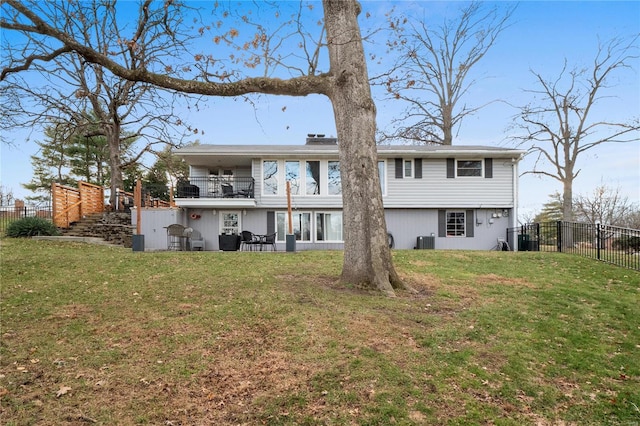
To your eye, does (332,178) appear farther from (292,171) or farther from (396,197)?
(396,197)

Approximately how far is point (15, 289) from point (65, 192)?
13143mm

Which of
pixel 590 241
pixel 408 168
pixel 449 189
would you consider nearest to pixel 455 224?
pixel 449 189

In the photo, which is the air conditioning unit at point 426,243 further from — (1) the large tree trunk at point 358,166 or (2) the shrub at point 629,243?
(1) the large tree trunk at point 358,166

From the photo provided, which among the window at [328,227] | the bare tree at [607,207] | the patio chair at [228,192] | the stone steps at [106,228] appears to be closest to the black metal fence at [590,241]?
the window at [328,227]

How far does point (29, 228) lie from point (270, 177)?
10.1m

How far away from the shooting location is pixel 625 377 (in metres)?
4.11

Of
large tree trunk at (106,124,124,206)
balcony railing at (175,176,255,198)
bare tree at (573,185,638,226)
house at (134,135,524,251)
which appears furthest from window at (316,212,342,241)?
bare tree at (573,185,638,226)

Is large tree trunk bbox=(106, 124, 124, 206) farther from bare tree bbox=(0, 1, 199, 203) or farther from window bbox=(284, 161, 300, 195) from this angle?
window bbox=(284, 161, 300, 195)

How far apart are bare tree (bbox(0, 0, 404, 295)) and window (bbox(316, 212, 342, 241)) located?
35.8 ft

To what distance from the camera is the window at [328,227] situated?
58.9 feet

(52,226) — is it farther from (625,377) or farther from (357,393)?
(625,377)

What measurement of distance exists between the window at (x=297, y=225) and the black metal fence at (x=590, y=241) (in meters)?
9.61

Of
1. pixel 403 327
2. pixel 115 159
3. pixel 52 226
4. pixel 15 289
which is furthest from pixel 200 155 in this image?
pixel 403 327

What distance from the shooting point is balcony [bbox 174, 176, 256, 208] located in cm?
1664
